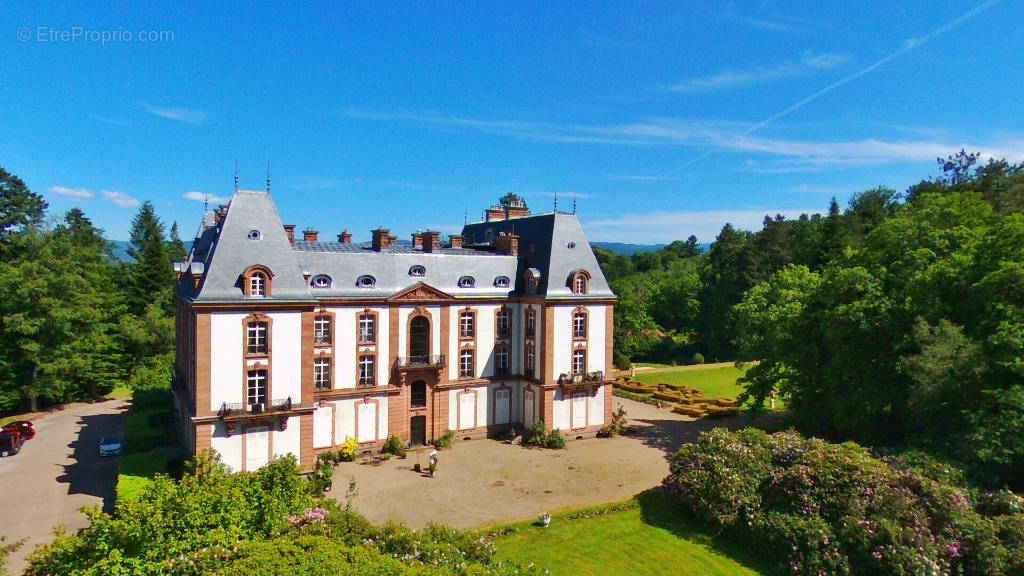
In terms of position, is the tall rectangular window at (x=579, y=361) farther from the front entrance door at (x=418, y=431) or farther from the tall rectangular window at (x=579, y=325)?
the front entrance door at (x=418, y=431)

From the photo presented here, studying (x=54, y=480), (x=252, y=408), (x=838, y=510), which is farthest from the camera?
(x=54, y=480)

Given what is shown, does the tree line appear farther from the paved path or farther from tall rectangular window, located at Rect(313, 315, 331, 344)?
tall rectangular window, located at Rect(313, 315, 331, 344)

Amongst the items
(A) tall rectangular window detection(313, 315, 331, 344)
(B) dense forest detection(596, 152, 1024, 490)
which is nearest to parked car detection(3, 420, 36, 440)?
(A) tall rectangular window detection(313, 315, 331, 344)

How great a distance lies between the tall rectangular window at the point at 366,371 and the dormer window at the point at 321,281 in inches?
202

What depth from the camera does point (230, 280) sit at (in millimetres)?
33156

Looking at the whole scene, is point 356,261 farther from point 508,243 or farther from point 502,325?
point 508,243

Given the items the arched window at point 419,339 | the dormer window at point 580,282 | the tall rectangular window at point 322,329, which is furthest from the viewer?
the dormer window at point 580,282

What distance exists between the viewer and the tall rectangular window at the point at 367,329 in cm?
3922

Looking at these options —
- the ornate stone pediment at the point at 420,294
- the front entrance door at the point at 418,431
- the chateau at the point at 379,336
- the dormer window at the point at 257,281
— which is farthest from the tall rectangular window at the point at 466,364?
the dormer window at the point at 257,281

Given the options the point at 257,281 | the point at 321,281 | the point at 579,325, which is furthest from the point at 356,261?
the point at 579,325

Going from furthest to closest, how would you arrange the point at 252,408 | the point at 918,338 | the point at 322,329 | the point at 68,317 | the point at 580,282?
the point at 68,317, the point at 580,282, the point at 322,329, the point at 252,408, the point at 918,338

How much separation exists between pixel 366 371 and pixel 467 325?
25.0ft

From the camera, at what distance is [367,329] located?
1554 inches

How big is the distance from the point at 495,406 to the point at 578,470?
9.14 meters
